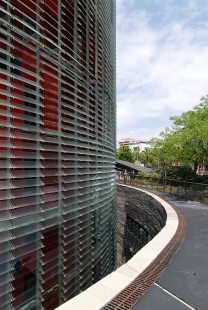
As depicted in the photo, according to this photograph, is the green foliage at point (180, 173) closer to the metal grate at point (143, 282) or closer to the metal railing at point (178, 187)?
the metal railing at point (178, 187)

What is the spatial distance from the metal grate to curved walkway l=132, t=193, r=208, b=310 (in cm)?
8

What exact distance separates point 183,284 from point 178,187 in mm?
12615

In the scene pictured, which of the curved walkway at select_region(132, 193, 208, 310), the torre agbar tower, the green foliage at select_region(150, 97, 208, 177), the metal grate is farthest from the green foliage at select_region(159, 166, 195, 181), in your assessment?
the torre agbar tower

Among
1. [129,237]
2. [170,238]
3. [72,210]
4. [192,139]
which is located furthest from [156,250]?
[192,139]

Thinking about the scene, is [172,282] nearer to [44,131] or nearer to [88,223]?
[88,223]

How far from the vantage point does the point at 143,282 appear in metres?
3.80

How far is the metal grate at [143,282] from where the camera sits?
3202 mm

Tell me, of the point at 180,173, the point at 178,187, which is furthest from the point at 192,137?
the point at 180,173

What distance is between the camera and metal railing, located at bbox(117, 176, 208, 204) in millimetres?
13203

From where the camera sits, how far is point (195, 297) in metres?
3.47

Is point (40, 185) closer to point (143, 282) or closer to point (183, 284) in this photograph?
point (143, 282)

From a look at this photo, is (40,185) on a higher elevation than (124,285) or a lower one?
higher

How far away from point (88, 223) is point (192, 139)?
15.1 metres

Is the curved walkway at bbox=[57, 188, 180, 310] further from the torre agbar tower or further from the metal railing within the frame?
the metal railing
